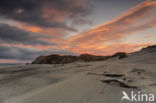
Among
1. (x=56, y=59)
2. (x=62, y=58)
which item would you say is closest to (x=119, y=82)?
(x=62, y=58)

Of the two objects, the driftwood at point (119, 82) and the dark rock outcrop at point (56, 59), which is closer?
the driftwood at point (119, 82)

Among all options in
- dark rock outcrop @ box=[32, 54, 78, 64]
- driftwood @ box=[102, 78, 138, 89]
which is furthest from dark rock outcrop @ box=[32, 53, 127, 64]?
driftwood @ box=[102, 78, 138, 89]

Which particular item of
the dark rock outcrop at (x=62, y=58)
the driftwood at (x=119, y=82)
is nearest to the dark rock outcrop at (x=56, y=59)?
the dark rock outcrop at (x=62, y=58)

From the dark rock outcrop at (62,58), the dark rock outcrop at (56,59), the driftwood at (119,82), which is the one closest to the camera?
the driftwood at (119,82)

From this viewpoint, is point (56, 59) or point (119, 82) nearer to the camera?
point (119, 82)

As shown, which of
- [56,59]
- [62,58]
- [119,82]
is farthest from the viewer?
[62,58]

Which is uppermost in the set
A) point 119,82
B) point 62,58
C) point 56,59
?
point 62,58

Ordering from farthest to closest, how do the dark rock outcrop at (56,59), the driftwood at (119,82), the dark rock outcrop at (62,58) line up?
the dark rock outcrop at (56,59)
the dark rock outcrop at (62,58)
the driftwood at (119,82)

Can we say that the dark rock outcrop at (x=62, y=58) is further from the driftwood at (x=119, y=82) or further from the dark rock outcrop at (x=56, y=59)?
the driftwood at (x=119, y=82)

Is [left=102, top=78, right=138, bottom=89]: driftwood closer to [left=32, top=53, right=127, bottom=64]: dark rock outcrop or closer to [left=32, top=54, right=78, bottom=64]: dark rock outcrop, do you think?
[left=32, top=53, right=127, bottom=64]: dark rock outcrop

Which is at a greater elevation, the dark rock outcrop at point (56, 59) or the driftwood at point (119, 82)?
the dark rock outcrop at point (56, 59)

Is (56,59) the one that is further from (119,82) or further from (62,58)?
(119,82)

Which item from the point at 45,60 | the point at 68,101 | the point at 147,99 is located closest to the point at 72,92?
the point at 68,101

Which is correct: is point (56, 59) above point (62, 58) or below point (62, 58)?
below
